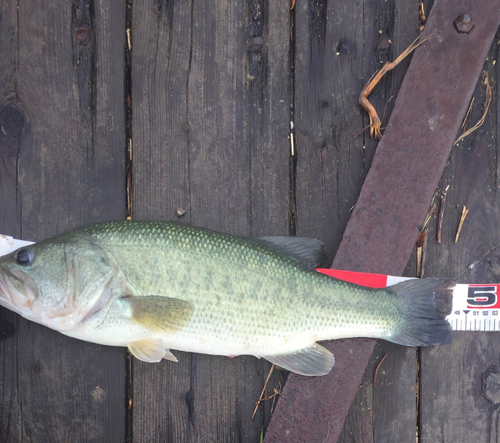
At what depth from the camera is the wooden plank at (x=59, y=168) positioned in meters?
2.58

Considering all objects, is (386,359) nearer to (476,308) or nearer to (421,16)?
(476,308)

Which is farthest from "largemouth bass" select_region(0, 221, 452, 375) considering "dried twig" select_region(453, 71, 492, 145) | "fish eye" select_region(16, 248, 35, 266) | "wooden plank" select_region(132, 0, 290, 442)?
"dried twig" select_region(453, 71, 492, 145)

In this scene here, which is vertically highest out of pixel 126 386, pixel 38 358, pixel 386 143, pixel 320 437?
pixel 386 143

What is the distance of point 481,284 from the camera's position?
2635 mm

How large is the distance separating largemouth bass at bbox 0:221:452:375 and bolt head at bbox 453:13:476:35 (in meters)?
1.51

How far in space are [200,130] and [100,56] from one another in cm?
77

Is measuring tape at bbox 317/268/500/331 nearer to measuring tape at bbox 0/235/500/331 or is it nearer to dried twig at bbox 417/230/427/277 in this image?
measuring tape at bbox 0/235/500/331

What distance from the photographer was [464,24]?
2.51 meters

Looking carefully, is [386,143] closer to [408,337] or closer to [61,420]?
[408,337]

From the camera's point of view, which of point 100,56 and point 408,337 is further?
point 100,56

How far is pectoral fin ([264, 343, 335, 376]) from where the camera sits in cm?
242

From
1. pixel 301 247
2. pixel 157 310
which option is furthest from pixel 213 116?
pixel 157 310

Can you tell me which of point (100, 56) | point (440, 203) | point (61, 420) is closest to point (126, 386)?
point (61, 420)

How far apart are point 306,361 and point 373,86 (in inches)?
68.0
